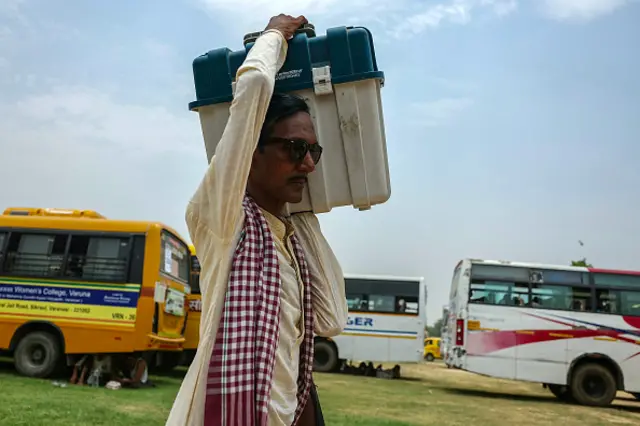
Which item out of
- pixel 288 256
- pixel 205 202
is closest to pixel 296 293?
pixel 288 256

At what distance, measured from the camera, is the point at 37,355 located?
29.1ft

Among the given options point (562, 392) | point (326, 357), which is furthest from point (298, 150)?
point (326, 357)

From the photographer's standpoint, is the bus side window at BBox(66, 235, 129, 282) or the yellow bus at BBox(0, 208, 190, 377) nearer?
the yellow bus at BBox(0, 208, 190, 377)

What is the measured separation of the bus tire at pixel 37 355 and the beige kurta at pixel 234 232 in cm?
818

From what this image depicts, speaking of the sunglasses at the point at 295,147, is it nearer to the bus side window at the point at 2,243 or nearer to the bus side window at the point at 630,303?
the bus side window at the point at 2,243

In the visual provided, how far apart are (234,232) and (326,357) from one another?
1514 centimetres

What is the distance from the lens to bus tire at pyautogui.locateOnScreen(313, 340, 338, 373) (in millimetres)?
16062

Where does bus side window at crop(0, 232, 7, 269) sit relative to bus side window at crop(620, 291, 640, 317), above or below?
below

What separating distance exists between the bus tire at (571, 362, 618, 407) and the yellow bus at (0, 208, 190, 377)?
781cm

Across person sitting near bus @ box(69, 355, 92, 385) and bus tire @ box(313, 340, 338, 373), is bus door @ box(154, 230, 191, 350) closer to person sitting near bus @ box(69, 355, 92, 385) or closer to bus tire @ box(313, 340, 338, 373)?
person sitting near bus @ box(69, 355, 92, 385)

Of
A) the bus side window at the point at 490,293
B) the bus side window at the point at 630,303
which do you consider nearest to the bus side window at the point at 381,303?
the bus side window at the point at 490,293

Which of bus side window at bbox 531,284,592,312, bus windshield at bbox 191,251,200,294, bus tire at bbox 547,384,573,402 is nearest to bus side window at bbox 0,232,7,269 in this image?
bus windshield at bbox 191,251,200,294

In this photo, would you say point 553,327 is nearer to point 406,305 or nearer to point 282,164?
point 406,305

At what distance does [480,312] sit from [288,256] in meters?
A: 11.9
